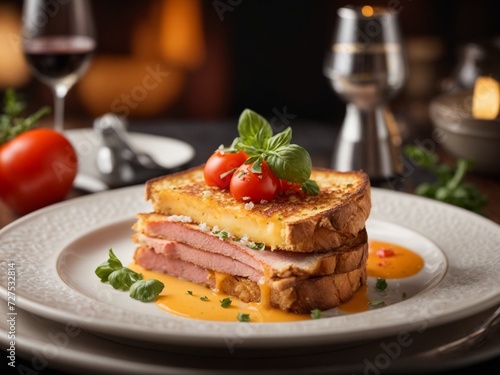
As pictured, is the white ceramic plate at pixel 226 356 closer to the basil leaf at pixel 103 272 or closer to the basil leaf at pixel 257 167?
the basil leaf at pixel 103 272

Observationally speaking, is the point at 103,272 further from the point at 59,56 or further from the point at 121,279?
the point at 59,56

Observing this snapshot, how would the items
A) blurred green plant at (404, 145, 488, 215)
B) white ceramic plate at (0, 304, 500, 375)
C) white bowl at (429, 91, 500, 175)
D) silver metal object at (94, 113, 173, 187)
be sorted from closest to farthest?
white ceramic plate at (0, 304, 500, 375)
blurred green plant at (404, 145, 488, 215)
silver metal object at (94, 113, 173, 187)
white bowl at (429, 91, 500, 175)

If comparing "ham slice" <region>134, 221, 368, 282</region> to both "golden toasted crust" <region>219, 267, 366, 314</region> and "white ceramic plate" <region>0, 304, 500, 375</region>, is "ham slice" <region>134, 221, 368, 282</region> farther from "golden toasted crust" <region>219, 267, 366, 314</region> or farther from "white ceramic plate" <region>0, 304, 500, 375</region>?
"white ceramic plate" <region>0, 304, 500, 375</region>

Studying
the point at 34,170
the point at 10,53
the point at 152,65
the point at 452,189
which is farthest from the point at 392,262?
the point at 10,53

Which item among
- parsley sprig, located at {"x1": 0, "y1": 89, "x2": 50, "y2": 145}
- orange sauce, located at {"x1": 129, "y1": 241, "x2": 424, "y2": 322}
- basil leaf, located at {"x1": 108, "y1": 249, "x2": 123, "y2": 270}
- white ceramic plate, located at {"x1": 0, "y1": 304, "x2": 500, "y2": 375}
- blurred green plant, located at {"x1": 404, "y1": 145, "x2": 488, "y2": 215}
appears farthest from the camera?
parsley sprig, located at {"x1": 0, "y1": 89, "x2": 50, "y2": 145}

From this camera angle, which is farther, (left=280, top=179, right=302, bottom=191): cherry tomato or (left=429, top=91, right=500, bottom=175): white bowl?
(left=429, top=91, right=500, bottom=175): white bowl

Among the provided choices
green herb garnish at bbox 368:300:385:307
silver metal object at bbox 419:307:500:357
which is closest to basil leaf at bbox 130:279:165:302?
green herb garnish at bbox 368:300:385:307

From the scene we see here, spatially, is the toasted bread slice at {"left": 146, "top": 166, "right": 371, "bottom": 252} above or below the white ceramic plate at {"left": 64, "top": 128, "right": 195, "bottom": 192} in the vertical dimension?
above
